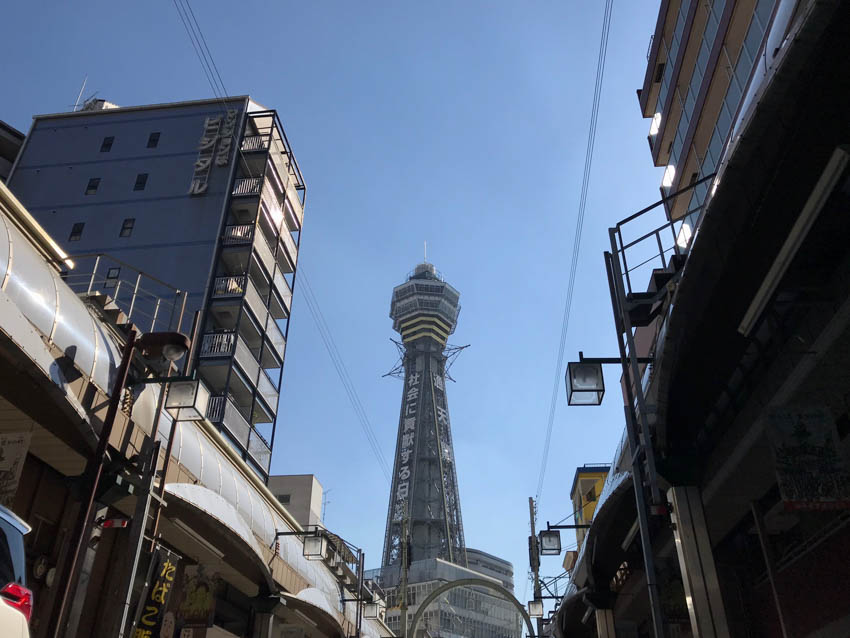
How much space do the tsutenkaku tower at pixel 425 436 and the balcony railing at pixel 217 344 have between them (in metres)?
92.3

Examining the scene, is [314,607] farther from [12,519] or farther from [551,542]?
[12,519]

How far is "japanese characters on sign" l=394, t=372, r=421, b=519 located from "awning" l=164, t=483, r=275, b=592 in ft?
372

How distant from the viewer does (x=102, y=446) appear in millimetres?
10617

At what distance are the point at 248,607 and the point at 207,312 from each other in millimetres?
15110

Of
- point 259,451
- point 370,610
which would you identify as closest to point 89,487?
point 259,451

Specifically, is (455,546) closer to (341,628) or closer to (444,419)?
(444,419)

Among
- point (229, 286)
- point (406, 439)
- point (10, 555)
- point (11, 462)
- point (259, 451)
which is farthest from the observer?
point (406, 439)

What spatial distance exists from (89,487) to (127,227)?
2900cm

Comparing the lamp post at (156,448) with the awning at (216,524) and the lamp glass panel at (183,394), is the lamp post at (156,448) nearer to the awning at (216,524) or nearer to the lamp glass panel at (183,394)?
the lamp glass panel at (183,394)

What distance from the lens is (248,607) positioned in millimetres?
22016

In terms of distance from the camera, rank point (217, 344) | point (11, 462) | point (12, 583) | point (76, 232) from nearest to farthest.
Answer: point (12, 583) → point (11, 462) → point (217, 344) → point (76, 232)

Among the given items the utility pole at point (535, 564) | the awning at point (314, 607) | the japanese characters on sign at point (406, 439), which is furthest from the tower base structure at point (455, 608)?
the awning at point (314, 607)

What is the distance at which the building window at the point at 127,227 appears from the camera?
1410 inches

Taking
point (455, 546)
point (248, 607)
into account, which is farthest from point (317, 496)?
point (455, 546)
